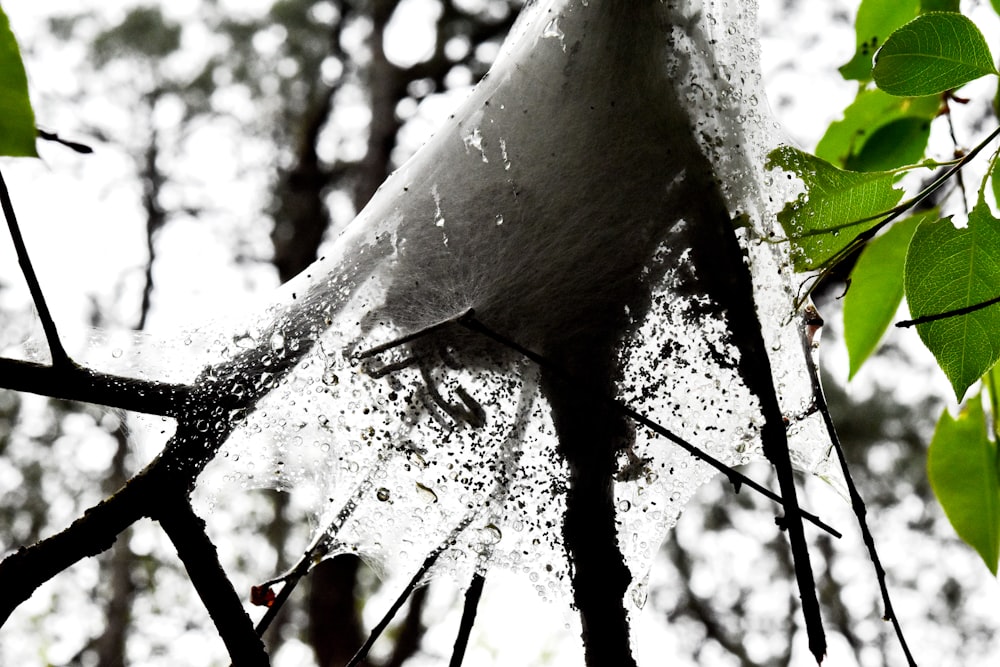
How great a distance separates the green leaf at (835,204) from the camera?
74cm

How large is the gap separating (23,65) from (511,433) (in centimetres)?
66

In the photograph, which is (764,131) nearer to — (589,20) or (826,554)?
(589,20)

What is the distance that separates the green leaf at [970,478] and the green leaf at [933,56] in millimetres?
427

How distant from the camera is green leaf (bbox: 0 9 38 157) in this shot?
56 cm

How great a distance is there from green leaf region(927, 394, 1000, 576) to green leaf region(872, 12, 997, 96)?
43 centimetres

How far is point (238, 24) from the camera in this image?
7.01 m

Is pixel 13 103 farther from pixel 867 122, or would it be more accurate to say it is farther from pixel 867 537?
pixel 867 122

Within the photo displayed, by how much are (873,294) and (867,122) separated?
24 centimetres

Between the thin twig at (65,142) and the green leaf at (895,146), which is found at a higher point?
the green leaf at (895,146)

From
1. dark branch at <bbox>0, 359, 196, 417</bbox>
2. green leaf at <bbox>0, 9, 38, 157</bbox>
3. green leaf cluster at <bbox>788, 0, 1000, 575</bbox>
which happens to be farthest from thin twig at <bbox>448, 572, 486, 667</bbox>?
green leaf at <bbox>0, 9, 38, 157</bbox>

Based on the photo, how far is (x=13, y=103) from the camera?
564mm

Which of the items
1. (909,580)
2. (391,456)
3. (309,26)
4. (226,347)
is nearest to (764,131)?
(391,456)

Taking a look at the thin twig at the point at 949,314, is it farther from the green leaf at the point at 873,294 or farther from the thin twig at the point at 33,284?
the thin twig at the point at 33,284

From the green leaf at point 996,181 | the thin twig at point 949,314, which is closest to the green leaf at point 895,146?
the green leaf at point 996,181
